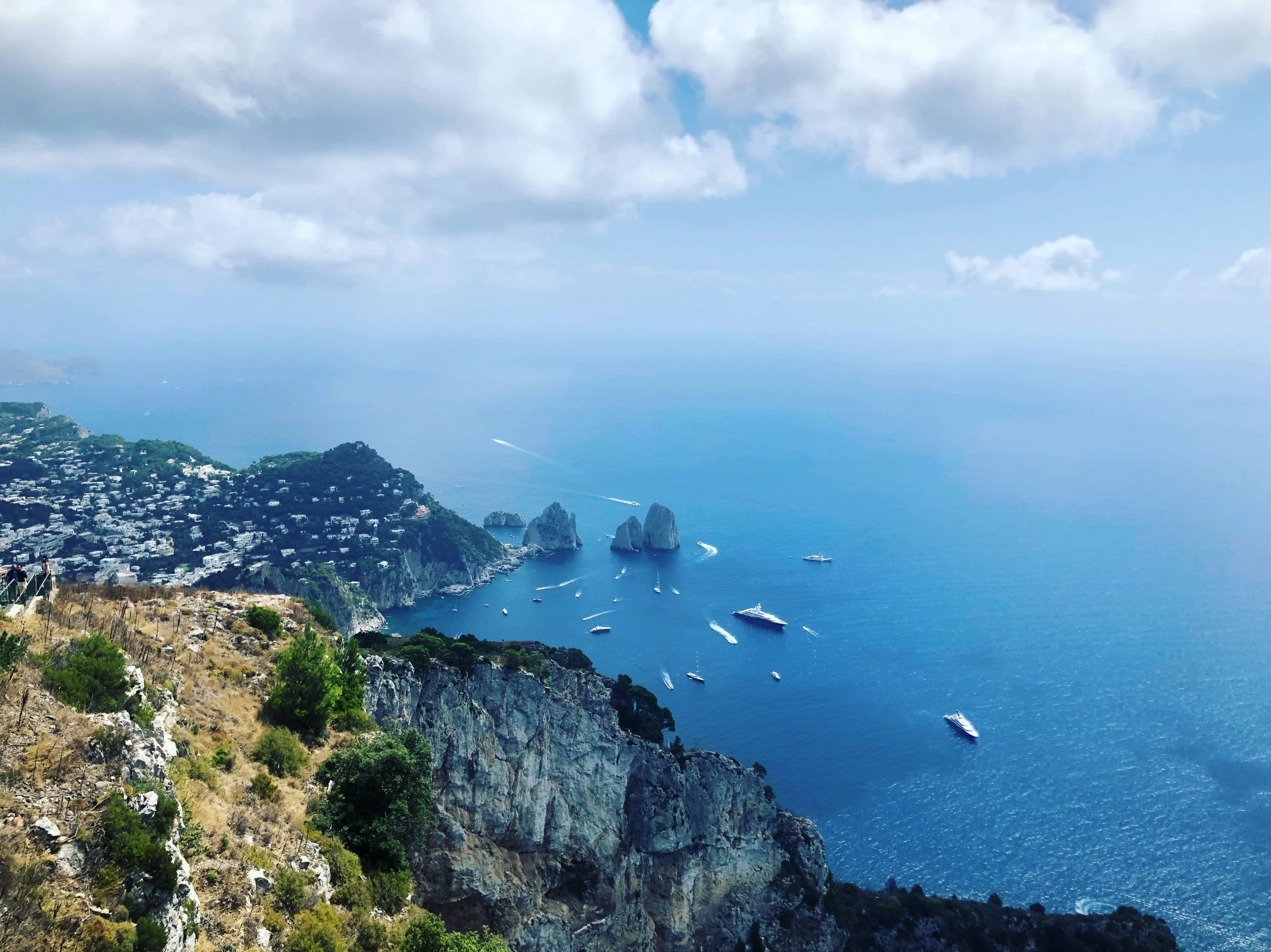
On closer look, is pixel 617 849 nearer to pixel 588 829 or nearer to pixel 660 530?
pixel 588 829

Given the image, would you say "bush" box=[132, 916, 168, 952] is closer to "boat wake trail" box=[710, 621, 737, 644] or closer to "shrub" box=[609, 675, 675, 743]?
"shrub" box=[609, 675, 675, 743]

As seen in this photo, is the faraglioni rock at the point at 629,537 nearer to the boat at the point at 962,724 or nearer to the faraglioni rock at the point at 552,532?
the faraglioni rock at the point at 552,532

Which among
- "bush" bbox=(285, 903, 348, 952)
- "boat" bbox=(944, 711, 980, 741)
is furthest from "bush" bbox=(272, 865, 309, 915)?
"boat" bbox=(944, 711, 980, 741)

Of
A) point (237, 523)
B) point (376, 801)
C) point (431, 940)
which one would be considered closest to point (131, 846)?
point (431, 940)

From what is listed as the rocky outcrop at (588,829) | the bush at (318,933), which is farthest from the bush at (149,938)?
the rocky outcrop at (588,829)

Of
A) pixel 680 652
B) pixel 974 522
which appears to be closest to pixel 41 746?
pixel 680 652

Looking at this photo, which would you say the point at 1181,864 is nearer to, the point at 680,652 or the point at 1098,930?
the point at 1098,930
